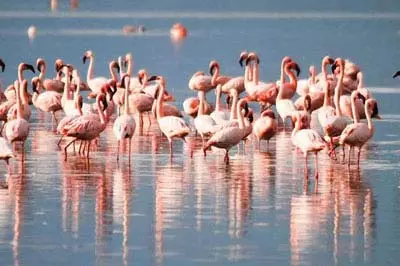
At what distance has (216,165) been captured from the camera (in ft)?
58.9

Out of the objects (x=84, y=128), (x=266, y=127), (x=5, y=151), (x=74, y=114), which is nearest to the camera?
(x=5, y=151)

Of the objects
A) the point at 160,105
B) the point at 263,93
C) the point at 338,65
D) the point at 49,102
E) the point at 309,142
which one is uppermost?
the point at 338,65

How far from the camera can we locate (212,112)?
21.8 m

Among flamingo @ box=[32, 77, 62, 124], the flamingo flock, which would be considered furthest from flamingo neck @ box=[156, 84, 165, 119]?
flamingo @ box=[32, 77, 62, 124]

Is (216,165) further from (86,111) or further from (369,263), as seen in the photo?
(369,263)

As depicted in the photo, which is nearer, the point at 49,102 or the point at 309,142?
the point at 309,142

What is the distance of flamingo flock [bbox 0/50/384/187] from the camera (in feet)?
59.4

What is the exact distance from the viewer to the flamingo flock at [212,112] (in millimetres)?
18109

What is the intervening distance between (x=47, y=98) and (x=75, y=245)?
10.3 meters

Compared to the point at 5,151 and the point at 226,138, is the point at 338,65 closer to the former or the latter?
the point at 226,138

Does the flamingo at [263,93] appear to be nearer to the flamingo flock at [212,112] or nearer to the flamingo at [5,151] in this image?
the flamingo flock at [212,112]

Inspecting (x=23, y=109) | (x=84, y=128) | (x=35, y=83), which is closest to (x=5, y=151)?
(x=84, y=128)

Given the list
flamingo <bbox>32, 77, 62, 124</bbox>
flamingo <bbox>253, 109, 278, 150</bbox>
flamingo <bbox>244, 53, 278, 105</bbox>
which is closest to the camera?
flamingo <bbox>253, 109, 278, 150</bbox>

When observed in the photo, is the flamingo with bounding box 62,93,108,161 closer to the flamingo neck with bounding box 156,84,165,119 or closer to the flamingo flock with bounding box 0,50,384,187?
the flamingo flock with bounding box 0,50,384,187
